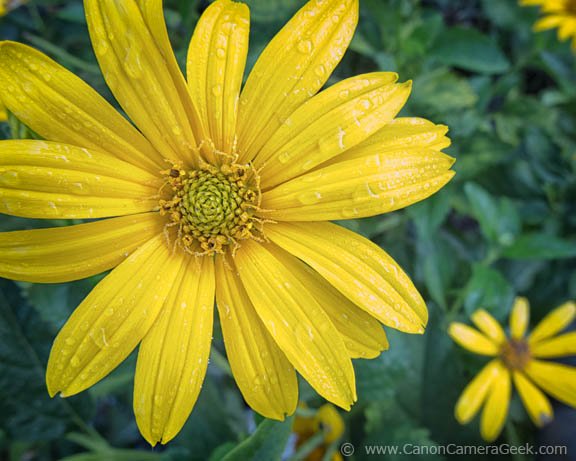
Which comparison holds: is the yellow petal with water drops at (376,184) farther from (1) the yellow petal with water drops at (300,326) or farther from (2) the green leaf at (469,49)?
(2) the green leaf at (469,49)

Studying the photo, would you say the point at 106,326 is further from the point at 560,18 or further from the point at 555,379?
the point at 560,18

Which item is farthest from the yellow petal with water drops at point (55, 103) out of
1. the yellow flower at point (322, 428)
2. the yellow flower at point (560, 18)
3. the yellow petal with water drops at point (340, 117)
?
the yellow flower at point (560, 18)

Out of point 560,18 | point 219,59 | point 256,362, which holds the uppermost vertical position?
point 560,18

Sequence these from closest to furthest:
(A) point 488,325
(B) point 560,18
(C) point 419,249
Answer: (A) point 488,325 < (C) point 419,249 < (B) point 560,18

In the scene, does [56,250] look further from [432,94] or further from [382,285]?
[432,94]

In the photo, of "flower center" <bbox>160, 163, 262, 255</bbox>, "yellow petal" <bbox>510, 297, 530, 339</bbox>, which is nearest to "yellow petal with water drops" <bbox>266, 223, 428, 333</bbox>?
"flower center" <bbox>160, 163, 262, 255</bbox>

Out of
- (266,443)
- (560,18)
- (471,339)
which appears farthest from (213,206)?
(560,18)
